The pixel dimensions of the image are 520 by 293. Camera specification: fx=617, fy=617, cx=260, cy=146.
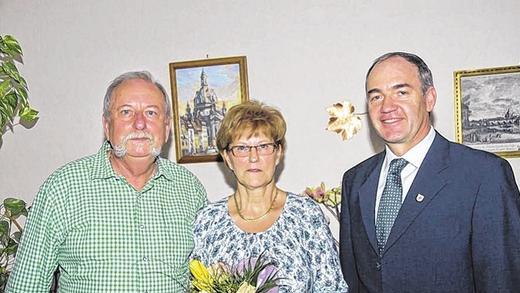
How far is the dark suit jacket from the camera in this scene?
1914 mm

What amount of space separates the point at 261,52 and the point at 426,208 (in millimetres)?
1321

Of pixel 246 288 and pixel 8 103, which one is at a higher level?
pixel 8 103

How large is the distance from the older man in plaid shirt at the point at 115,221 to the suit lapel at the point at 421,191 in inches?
30.5

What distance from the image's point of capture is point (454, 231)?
1967 mm

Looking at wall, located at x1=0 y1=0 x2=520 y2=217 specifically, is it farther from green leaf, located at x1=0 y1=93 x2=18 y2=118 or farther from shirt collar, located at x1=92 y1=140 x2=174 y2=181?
shirt collar, located at x1=92 y1=140 x2=174 y2=181

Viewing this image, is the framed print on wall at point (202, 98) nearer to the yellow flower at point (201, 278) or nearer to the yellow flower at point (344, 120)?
the yellow flower at point (344, 120)

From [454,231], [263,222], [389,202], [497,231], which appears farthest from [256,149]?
[497,231]

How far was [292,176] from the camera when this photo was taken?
3.01 m

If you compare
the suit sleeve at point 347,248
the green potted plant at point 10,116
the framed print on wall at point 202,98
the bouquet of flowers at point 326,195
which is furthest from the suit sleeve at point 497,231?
the green potted plant at point 10,116

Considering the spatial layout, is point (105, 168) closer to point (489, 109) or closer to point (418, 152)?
point (418, 152)

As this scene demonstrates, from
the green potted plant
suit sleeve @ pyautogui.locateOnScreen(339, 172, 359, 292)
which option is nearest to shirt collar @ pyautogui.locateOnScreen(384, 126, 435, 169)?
suit sleeve @ pyautogui.locateOnScreen(339, 172, 359, 292)

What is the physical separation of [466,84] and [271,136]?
104 centimetres

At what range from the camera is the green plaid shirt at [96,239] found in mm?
2166

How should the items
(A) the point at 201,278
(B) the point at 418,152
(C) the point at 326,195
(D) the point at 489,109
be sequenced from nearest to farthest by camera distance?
1. (A) the point at 201,278
2. (B) the point at 418,152
3. (D) the point at 489,109
4. (C) the point at 326,195
